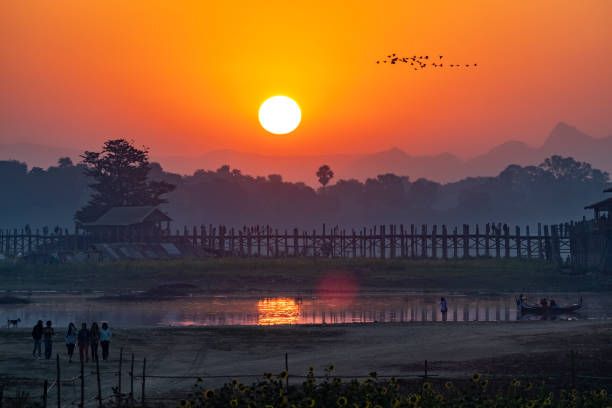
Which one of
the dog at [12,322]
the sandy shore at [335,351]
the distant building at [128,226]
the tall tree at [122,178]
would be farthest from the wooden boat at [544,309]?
the tall tree at [122,178]

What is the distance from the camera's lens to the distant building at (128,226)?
8806 centimetres

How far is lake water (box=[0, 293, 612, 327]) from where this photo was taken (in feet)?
145

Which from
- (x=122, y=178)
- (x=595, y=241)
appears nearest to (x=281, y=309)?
(x=595, y=241)

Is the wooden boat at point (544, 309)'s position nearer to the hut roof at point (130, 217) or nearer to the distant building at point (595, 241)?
the distant building at point (595, 241)

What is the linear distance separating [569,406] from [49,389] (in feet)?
42.9

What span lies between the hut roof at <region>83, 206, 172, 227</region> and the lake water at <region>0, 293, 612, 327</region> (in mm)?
28215

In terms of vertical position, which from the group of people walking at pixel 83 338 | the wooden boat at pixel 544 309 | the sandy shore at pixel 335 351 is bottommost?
the sandy shore at pixel 335 351

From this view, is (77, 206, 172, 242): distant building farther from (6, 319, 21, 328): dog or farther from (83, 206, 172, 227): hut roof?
(6, 319, 21, 328): dog

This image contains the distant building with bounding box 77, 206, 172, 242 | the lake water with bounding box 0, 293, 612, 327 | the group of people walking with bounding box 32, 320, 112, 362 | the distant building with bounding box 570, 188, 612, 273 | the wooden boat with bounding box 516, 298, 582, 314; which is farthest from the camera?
the distant building with bounding box 77, 206, 172, 242

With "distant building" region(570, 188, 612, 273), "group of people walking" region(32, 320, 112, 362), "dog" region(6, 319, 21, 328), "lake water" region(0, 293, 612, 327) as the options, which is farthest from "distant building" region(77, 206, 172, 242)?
"group of people walking" region(32, 320, 112, 362)

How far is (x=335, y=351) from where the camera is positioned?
31.2 metres

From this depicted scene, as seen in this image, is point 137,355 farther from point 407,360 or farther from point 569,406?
point 569,406

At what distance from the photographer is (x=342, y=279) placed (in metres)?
69.2

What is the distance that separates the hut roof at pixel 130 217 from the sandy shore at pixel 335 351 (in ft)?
171
